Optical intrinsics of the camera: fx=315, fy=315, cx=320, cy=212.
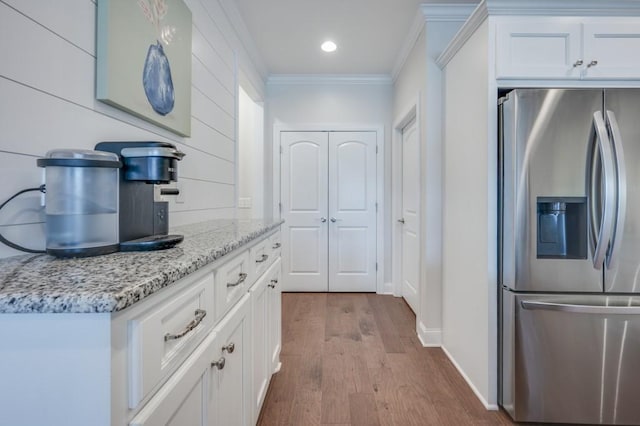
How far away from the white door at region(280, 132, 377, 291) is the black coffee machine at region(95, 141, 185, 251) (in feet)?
9.43

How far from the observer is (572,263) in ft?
5.07

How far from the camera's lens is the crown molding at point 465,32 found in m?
1.71

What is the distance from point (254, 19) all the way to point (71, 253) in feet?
8.57

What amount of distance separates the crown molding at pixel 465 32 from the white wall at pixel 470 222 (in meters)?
0.04

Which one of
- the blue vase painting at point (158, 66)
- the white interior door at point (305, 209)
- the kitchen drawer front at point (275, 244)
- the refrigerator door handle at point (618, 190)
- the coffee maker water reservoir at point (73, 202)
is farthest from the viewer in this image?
the white interior door at point (305, 209)

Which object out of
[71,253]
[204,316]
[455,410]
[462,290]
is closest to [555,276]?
[462,290]

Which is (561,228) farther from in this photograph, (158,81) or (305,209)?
(305,209)

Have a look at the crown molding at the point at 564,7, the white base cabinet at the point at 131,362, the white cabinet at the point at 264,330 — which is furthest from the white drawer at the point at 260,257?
the crown molding at the point at 564,7

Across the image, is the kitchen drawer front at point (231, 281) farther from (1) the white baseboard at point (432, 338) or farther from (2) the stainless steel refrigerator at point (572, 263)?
(1) the white baseboard at point (432, 338)

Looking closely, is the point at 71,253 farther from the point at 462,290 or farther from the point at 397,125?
the point at 397,125

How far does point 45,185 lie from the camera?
79cm

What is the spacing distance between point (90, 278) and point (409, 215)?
3062 mm

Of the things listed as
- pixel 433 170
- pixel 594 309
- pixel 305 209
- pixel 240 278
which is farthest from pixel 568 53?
pixel 305 209

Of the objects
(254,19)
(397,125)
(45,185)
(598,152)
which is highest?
(254,19)
